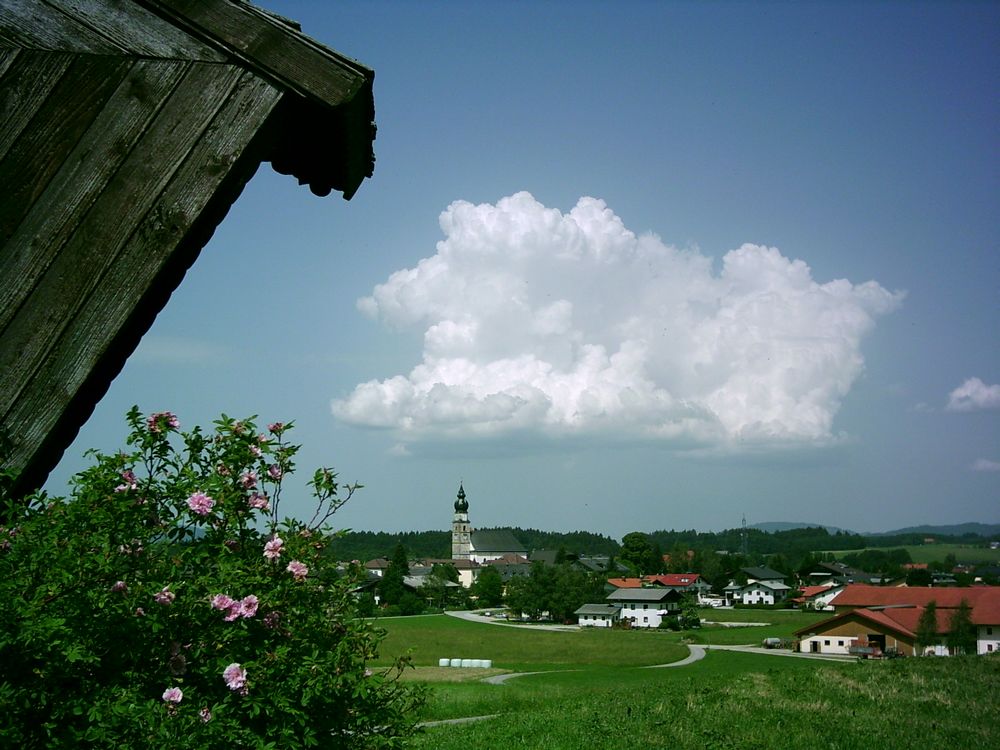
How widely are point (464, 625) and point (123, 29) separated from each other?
8990 cm

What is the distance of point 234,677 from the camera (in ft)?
12.2

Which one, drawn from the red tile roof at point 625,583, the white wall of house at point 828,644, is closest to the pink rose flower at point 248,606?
the white wall of house at point 828,644

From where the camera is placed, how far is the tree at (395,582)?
10506 cm

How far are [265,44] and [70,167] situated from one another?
46cm

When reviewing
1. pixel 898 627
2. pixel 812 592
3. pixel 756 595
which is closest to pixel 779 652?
pixel 898 627

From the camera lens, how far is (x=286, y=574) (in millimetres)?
4566

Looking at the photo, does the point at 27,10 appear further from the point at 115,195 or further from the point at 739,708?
the point at 739,708

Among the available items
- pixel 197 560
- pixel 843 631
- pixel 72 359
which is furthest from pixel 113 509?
pixel 843 631

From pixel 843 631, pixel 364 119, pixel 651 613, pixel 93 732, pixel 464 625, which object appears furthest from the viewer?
pixel 651 613

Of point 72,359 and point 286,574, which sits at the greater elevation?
point 72,359

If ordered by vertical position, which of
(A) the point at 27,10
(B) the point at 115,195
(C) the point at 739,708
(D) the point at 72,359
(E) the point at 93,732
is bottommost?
(C) the point at 739,708

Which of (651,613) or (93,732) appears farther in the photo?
(651,613)

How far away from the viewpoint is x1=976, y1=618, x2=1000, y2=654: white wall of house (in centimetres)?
5388

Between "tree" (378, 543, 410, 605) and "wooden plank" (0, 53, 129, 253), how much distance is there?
102562 millimetres
